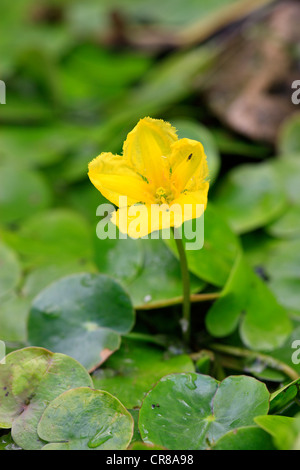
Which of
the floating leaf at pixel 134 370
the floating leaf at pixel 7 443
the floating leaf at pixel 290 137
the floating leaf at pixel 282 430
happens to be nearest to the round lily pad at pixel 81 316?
the floating leaf at pixel 134 370

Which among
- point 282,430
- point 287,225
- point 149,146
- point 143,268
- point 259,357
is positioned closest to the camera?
point 282,430

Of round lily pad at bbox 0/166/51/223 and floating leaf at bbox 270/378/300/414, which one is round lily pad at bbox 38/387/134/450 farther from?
round lily pad at bbox 0/166/51/223

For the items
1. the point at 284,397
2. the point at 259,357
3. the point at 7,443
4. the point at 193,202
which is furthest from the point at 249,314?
the point at 7,443

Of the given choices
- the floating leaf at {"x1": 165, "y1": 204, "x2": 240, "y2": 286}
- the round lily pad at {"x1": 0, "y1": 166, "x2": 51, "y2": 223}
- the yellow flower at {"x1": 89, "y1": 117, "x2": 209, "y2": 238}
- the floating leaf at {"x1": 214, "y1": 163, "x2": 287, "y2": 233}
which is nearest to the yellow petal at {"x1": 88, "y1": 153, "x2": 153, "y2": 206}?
the yellow flower at {"x1": 89, "y1": 117, "x2": 209, "y2": 238}

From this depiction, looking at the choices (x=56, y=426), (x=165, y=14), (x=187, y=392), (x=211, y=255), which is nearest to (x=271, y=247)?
(x=211, y=255)

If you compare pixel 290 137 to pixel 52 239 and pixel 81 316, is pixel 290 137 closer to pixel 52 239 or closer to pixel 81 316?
pixel 52 239

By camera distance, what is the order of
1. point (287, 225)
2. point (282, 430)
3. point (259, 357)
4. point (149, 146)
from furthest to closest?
point (287, 225) < point (259, 357) < point (149, 146) < point (282, 430)
